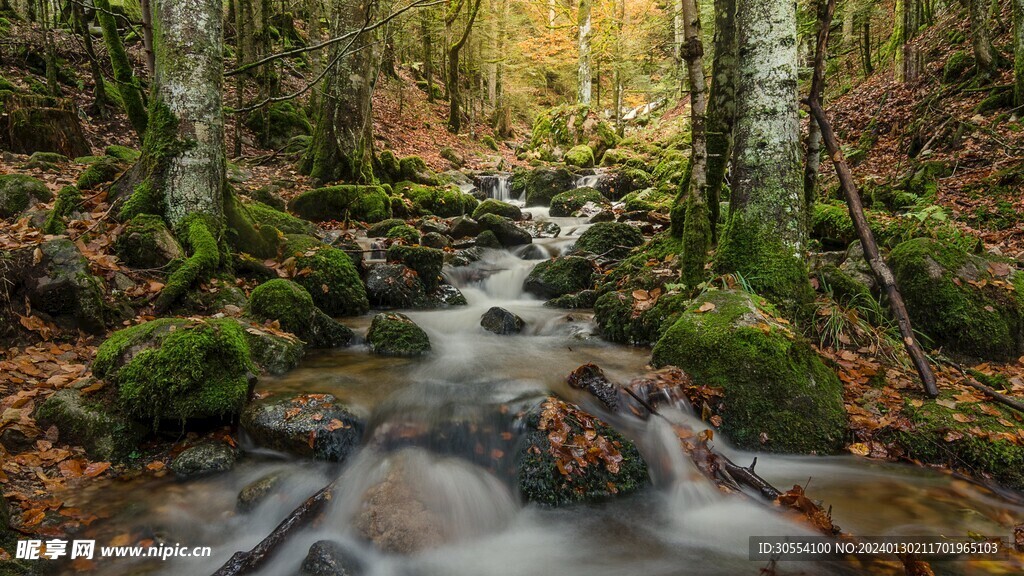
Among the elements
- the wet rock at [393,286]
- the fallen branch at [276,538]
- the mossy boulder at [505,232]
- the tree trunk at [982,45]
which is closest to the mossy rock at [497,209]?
A: the mossy boulder at [505,232]

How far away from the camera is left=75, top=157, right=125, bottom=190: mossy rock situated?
611cm

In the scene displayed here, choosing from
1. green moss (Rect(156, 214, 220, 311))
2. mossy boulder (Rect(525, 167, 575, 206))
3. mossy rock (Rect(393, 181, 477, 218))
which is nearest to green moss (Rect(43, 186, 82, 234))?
green moss (Rect(156, 214, 220, 311))

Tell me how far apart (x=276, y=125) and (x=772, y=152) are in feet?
42.8

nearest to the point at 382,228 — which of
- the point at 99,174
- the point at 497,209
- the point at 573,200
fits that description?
the point at 497,209

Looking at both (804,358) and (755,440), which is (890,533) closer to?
(755,440)

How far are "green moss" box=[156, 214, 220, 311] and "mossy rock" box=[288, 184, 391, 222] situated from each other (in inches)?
163

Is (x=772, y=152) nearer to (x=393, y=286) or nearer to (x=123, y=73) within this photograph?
(x=393, y=286)

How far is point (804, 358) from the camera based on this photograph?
421 centimetres

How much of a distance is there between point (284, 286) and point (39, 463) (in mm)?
2789

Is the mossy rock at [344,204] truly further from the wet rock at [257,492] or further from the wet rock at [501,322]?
the wet rock at [257,492]

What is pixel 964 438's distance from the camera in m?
3.65

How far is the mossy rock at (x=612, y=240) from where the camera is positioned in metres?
9.12

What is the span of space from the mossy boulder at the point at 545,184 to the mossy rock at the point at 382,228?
22.6 ft

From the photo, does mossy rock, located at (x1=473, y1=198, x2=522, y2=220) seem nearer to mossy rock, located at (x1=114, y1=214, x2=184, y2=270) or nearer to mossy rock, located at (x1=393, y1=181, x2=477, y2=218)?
mossy rock, located at (x1=393, y1=181, x2=477, y2=218)
